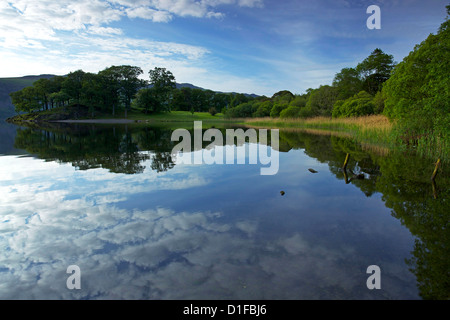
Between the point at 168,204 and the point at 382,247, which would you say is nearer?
the point at 382,247

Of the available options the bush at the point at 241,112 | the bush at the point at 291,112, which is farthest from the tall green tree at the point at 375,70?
the bush at the point at 241,112

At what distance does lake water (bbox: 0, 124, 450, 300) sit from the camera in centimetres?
373

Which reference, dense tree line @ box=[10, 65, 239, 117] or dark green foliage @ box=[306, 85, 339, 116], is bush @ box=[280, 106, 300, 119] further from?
dense tree line @ box=[10, 65, 239, 117]

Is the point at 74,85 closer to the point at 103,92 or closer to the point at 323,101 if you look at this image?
the point at 103,92

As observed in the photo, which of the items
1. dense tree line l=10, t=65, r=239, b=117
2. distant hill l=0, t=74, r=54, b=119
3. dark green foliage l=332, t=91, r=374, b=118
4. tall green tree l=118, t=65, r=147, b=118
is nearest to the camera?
dark green foliage l=332, t=91, r=374, b=118

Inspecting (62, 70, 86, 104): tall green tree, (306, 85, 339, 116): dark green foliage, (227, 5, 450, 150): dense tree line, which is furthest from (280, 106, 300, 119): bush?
(62, 70, 86, 104): tall green tree

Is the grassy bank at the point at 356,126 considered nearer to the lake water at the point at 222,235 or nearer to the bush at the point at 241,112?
the lake water at the point at 222,235

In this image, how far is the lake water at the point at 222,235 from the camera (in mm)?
3729

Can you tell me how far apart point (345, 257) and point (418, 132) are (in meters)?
15.4

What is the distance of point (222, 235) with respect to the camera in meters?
5.30

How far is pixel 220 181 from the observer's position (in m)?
9.66
